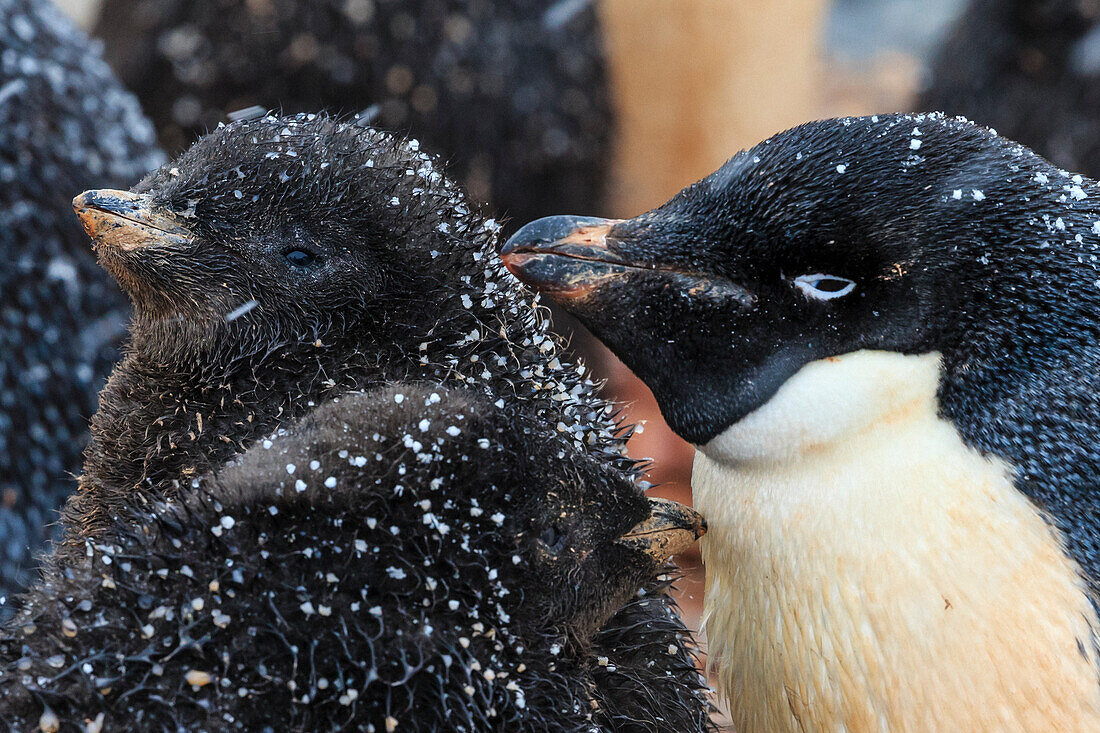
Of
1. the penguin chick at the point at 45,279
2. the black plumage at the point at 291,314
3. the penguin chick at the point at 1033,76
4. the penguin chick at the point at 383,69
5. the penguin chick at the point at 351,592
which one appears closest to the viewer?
the penguin chick at the point at 351,592

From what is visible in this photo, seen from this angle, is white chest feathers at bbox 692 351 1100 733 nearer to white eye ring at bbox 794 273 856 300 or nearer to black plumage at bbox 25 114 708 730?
white eye ring at bbox 794 273 856 300

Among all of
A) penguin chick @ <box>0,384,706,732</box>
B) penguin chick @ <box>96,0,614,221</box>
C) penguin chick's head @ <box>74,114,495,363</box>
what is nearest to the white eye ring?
penguin chick @ <box>0,384,706,732</box>

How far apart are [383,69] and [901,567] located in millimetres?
1836

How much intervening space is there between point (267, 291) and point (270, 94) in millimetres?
1356

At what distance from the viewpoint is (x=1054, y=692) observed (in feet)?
3.59

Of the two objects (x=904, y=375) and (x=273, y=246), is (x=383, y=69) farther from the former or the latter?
(x=904, y=375)

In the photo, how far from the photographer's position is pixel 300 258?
131 centimetres

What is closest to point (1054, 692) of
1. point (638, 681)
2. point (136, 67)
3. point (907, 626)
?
point (907, 626)

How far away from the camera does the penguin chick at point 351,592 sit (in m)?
0.97

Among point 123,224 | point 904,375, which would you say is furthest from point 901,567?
point 123,224

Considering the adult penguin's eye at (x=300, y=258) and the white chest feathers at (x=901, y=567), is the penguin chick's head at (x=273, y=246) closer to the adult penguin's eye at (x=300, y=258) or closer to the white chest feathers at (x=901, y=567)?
the adult penguin's eye at (x=300, y=258)

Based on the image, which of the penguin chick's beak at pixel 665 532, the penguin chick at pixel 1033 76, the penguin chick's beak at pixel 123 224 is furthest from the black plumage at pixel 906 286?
the penguin chick at pixel 1033 76

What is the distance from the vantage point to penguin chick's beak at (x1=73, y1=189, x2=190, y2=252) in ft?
4.21

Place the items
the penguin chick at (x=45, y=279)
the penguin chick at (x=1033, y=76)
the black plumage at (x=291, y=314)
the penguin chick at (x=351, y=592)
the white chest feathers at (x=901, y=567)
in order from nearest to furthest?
the penguin chick at (x=351, y=592) < the white chest feathers at (x=901, y=567) < the black plumage at (x=291, y=314) < the penguin chick at (x=45, y=279) < the penguin chick at (x=1033, y=76)
